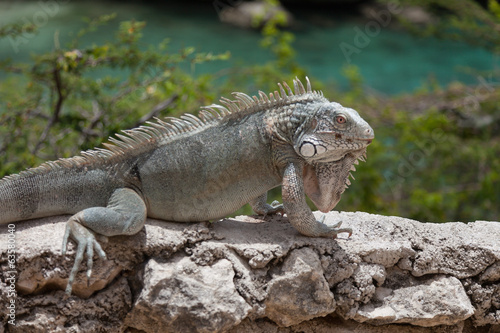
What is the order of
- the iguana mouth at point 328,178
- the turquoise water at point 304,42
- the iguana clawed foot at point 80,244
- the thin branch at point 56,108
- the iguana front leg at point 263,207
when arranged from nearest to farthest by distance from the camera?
the iguana clawed foot at point 80,244, the iguana mouth at point 328,178, the iguana front leg at point 263,207, the thin branch at point 56,108, the turquoise water at point 304,42

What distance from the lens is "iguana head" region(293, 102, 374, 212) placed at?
4.23 metres

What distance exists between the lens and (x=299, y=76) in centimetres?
1023

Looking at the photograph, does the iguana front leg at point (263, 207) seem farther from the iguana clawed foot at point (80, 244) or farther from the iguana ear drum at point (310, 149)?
the iguana clawed foot at point (80, 244)

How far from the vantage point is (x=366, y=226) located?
4977 millimetres

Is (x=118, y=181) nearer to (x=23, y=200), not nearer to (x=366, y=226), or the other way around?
(x=23, y=200)

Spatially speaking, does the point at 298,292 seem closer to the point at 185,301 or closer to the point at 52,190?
the point at 185,301

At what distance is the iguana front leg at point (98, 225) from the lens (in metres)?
3.89

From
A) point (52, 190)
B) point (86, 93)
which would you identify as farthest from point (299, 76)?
point (52, 190)

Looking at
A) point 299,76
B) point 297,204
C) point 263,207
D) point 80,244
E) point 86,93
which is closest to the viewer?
point 80,244

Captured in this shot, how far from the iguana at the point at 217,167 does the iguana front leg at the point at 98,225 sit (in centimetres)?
7

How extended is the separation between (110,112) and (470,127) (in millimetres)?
8530

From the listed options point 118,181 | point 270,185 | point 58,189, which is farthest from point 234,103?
point 58,189

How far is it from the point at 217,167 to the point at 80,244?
1.23 meters

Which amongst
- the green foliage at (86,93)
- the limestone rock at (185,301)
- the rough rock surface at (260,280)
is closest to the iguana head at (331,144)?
the rough rock surface at (260,280)
